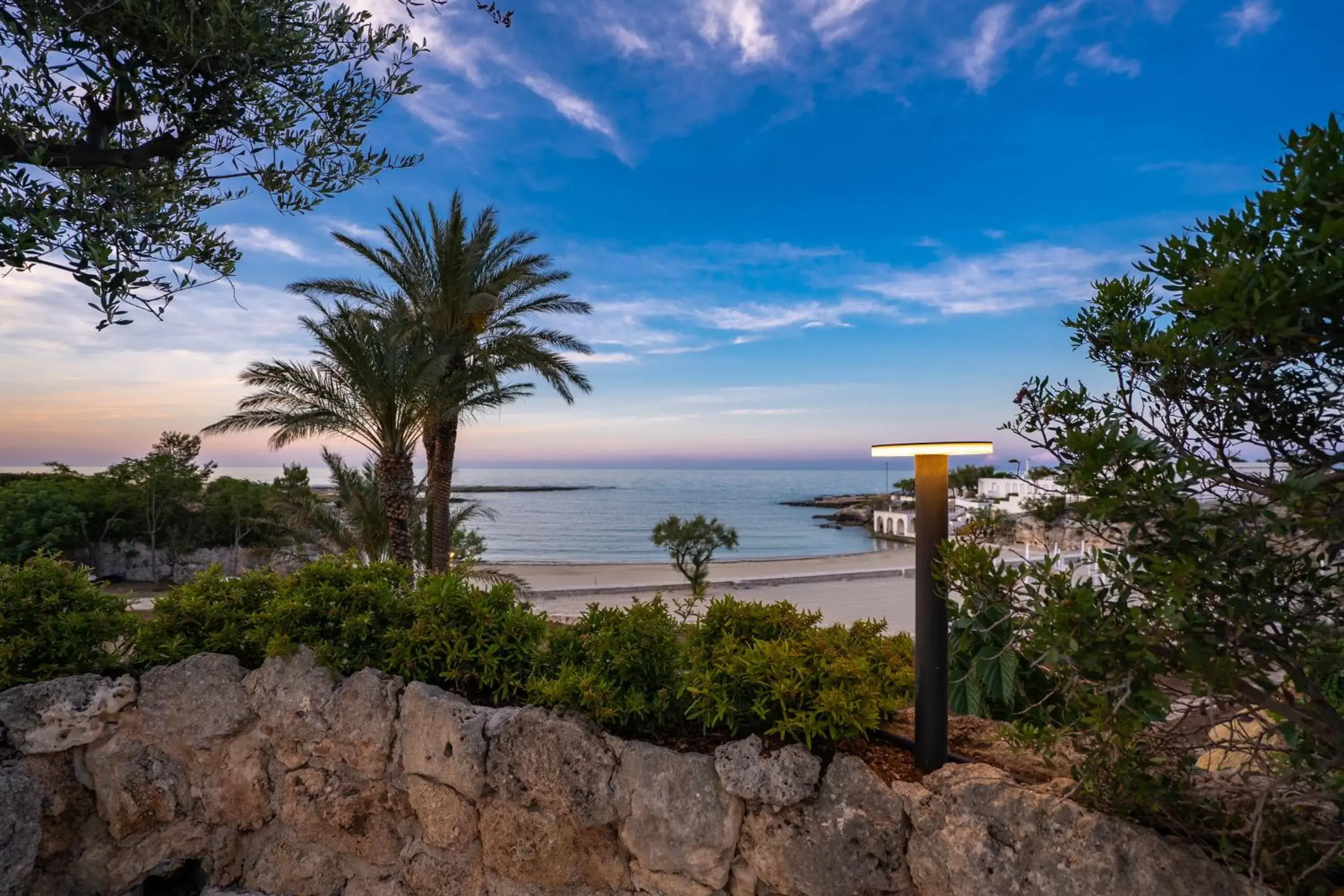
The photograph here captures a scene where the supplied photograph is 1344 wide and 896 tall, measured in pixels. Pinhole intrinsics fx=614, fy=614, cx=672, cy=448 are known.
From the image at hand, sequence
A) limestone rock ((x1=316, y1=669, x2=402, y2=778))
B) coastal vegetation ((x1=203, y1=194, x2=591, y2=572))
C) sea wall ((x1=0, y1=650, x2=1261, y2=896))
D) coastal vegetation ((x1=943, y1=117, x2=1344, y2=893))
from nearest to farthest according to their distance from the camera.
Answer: coastal vegetation ((x1=943, y1=117, x2=1344, y2=893))
sea wall ((x1=0, y1=650, x2=1261, y2=896))
limestone rock ((x1=316, y1=669, x2=402, y2=778))
coastal vegetation ((x1=203, y1=194, x2=591, y2=572))

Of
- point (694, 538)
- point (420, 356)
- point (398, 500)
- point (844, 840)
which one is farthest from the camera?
point (694, 538)

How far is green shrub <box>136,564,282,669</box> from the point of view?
3.01 meters

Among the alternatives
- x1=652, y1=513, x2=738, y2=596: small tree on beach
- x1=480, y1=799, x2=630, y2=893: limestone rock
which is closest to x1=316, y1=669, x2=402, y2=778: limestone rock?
x1=480, y1=799, x2=630, y2=893: limestone rock

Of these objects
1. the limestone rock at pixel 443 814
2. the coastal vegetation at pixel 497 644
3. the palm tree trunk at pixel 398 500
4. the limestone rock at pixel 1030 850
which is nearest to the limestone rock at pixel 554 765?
the coastal vegetation at pixel 497 644

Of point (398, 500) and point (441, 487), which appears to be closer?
point (398, 500)

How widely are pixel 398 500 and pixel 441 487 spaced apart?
120 centimetres

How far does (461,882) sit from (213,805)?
4.23 feet

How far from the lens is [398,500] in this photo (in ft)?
35.6

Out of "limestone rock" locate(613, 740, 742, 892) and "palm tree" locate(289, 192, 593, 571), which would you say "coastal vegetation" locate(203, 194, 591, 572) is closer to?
"palm tree" locate(289, 192, 593, 571)

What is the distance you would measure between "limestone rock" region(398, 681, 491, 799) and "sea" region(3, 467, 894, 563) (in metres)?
19.6

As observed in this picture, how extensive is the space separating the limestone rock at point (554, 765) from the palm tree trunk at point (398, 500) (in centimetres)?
910

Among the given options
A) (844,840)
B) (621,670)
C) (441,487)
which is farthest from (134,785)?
(441,487)

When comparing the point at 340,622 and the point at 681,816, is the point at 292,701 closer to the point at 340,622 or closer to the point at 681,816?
the point at 340,622

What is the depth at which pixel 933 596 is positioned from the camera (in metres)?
2.39
